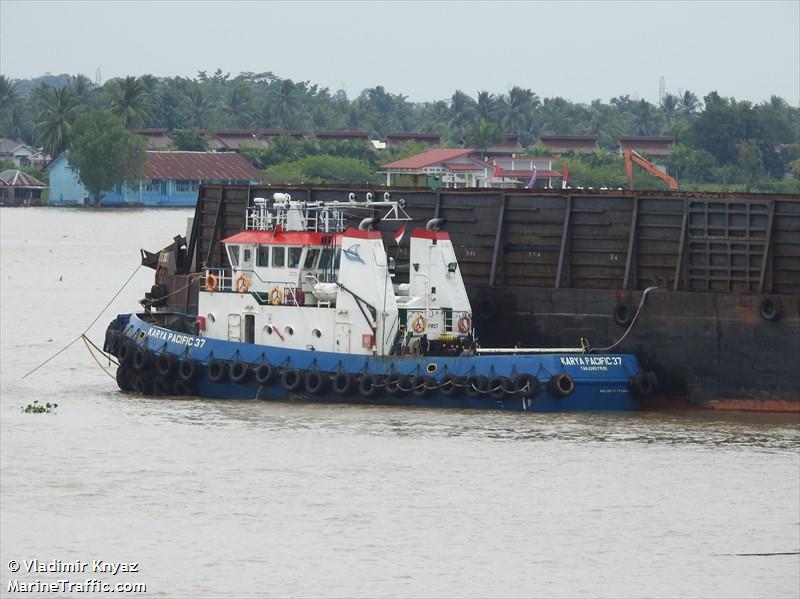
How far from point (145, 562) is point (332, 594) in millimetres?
2761

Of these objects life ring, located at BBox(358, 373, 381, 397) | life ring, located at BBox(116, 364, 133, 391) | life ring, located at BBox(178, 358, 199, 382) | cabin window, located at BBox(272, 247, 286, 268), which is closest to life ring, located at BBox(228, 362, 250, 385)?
life ring, located at BBox(178, 358, 199, 382)

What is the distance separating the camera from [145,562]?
22.3 metres

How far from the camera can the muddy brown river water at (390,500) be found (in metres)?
21.9

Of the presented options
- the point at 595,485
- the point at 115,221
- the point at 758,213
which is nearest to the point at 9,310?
the point at 758,213

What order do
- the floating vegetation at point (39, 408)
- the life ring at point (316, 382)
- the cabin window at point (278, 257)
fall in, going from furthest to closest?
the cabin window at point (278, 257) → the life ring at point (316, 382) → the floating vegetation at point (39, 408)

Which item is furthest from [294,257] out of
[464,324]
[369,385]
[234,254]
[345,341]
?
[464,324]

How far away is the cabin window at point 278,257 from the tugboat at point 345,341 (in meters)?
0.04

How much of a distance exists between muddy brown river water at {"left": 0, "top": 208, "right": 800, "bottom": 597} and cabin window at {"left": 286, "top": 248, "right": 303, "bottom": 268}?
3.13 meters

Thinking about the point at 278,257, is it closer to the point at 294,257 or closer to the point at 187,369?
the point at 294,257

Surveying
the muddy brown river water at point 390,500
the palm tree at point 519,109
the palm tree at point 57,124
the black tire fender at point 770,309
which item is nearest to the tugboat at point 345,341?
the muddy brown river water at point 390,500

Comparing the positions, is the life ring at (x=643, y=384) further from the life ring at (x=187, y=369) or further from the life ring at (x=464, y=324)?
the life ring at (x=187, y=369)

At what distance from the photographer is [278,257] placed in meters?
34.8

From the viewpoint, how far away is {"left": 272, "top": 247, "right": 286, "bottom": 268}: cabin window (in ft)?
114

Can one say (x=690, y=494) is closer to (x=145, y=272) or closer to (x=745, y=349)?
(x=745, y=349)
